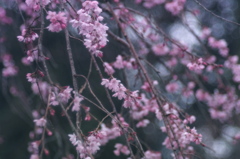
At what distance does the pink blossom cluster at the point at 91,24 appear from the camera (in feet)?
5.49

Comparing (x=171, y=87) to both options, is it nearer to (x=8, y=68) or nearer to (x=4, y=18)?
(x=8, y=68)

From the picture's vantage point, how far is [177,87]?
3578 mm

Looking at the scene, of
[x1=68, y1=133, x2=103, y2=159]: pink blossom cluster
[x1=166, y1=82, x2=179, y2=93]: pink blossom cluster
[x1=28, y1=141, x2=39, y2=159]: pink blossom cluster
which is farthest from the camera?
[x1=166, y1=82, x2=179, y2=93]: pink blossom cluster

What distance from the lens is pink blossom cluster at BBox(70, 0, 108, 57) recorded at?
167 centimetres

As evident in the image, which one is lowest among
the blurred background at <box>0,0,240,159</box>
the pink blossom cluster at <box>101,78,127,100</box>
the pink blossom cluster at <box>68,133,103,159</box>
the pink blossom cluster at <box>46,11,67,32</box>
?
the blurred background at <box>0,0,240,159</box>

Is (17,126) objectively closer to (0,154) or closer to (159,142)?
(0,154)

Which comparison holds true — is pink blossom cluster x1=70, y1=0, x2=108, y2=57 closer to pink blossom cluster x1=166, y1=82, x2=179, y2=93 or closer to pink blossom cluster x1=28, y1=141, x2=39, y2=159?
pink blossom cluster x1=28, y1=141, x2=39, y2=159

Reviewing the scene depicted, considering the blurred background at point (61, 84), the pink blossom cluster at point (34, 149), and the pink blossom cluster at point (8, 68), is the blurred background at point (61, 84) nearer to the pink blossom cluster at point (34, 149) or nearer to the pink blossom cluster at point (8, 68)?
the pink blossom cluster at point (8, 68)

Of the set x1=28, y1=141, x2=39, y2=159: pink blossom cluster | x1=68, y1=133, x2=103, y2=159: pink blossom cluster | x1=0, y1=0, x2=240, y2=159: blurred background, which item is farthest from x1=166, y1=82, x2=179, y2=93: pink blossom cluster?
x1=68, y1=133, x2=103, y2=159: pink blossom cluster

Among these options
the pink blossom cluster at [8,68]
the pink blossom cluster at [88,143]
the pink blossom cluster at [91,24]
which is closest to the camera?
the pink blossom cluster at [88,143]

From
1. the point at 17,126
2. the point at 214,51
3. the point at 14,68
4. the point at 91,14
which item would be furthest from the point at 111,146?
the point at 91,14

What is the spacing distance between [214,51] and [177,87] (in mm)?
2214

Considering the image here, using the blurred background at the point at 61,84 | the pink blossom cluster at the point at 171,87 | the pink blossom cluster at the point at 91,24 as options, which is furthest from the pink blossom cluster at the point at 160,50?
the pink blossom cluster at the point at 91,24

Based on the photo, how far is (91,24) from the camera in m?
1.68
